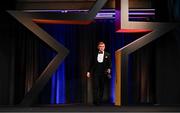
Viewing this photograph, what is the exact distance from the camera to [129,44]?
345 inches

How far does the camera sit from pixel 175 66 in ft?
32.3

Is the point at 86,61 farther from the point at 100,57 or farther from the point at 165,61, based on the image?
the point at 165,61

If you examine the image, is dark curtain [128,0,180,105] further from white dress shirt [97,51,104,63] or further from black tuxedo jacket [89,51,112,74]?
white dress shirt [97,51,104,63]

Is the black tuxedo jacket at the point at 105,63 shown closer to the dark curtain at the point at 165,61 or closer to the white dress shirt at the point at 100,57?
the white dress shirt at the point at 100,57

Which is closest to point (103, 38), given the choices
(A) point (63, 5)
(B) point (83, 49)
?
(B) point (83, 49)

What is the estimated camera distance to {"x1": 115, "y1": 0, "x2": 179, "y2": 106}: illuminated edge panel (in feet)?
28.4

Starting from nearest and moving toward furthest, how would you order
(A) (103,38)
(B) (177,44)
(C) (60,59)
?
(C) (60,59) < (B) (177,44) < (A) (103,38)

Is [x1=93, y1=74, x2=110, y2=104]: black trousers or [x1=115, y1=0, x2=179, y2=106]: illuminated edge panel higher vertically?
[x1=115, y1=0, x2=179, y2=106]: illuminated edge panel

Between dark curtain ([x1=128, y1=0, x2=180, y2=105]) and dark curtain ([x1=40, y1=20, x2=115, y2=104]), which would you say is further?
dark curtain ([x1=40, y1=20, x2=115, y2=104])

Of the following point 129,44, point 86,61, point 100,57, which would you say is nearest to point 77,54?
point 86,61

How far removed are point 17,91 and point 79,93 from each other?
1.67 metres

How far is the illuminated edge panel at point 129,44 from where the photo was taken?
8664mm

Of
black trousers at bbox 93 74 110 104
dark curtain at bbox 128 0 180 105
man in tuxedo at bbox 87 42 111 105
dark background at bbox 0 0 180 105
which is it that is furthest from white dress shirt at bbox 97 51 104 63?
dark curtain at bbox 128 0 180 105

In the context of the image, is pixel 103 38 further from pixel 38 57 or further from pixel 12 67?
pixel 12 67
